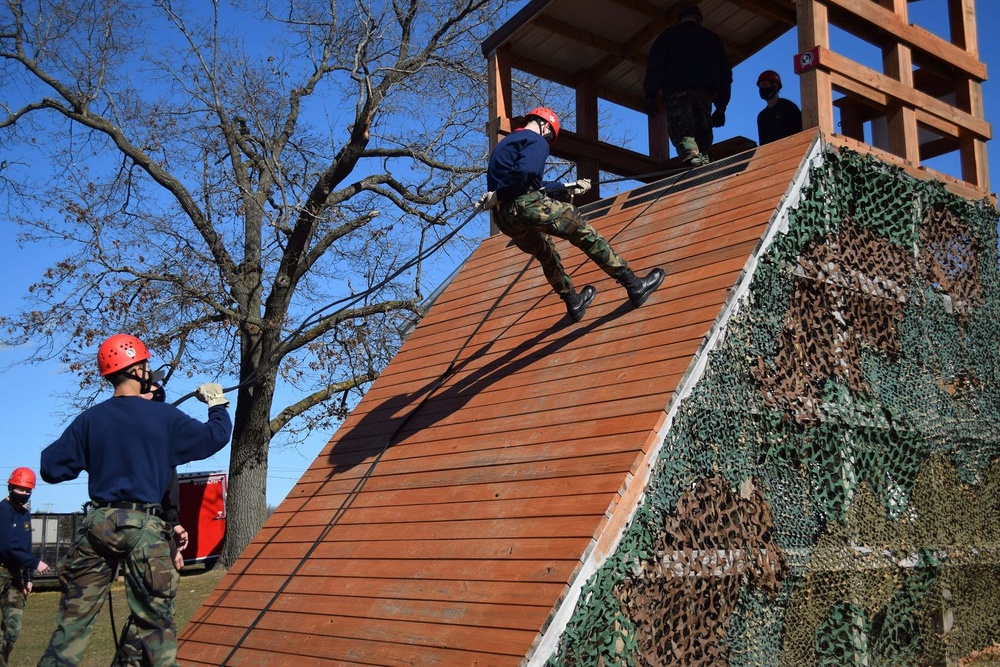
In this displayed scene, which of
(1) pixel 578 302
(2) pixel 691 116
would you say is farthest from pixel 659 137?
(1) pixel 578 302

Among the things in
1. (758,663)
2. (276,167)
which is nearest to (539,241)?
(758,663)

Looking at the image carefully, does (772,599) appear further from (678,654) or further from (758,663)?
(678,654)

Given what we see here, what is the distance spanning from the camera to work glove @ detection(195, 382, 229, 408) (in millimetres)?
4836

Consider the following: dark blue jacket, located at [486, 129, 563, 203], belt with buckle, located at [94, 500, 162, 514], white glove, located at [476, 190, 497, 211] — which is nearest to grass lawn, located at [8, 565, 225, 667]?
belt with buckle, located at [94, 500, 162, 514]

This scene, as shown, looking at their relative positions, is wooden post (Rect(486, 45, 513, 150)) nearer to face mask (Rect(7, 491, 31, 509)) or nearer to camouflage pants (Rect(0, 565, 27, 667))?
face mask (Rect(7, 491, 31, 509))

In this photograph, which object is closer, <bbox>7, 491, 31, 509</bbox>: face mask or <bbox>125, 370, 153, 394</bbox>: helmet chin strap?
<bbox>125, 370, 153, 394</bbox>: helmet chin strap

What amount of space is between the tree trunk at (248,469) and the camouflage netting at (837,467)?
1186 cm

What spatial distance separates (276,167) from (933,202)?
12.3m

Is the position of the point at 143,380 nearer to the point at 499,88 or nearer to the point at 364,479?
Result: the point at 364,479

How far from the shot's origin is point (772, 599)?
5406 millimetres

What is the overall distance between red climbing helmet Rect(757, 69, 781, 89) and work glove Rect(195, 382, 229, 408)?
616 centimetres

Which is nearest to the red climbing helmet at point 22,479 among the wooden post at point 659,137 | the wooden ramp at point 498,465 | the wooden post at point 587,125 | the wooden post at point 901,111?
the wooden ramp at point 498,465

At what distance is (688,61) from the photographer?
8.17m

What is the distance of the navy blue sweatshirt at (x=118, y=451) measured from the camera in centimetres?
454
